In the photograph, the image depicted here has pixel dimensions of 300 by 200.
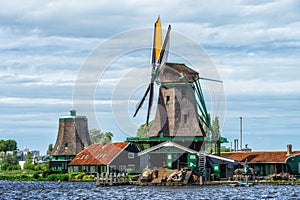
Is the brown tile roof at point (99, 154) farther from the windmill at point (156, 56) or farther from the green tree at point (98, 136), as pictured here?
the green tree at point (98, 136)

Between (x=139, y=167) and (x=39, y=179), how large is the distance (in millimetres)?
11668

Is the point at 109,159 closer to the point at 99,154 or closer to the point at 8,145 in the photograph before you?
the point at 99,154

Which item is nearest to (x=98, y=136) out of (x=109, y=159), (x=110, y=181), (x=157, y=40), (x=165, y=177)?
(x=109, y=159)

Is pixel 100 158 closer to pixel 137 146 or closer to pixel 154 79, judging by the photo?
pixel 137 146

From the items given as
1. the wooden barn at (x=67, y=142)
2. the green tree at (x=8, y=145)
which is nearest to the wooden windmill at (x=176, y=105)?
the wooden barn at (x=67, y=142)

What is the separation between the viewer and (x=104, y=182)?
55781 mm

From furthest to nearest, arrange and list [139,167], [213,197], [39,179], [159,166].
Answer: [39,179] < [139,167] < [159,166] < [213,197]

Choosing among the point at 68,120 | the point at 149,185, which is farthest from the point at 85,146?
the point at 149,185

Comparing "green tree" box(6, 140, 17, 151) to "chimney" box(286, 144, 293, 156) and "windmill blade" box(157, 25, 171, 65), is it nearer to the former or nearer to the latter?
"windmill blade" box(157, 25, 171, 65)

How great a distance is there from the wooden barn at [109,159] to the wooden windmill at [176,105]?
10.6 m

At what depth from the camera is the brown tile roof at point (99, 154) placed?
7175 centimetres

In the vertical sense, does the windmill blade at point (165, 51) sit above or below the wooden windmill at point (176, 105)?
above

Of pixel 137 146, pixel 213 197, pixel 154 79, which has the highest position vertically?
pixel 154 79

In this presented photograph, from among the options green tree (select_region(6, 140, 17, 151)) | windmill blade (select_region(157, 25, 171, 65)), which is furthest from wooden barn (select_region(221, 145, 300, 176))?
green tree (select_region(6, 140, 17, 151))
